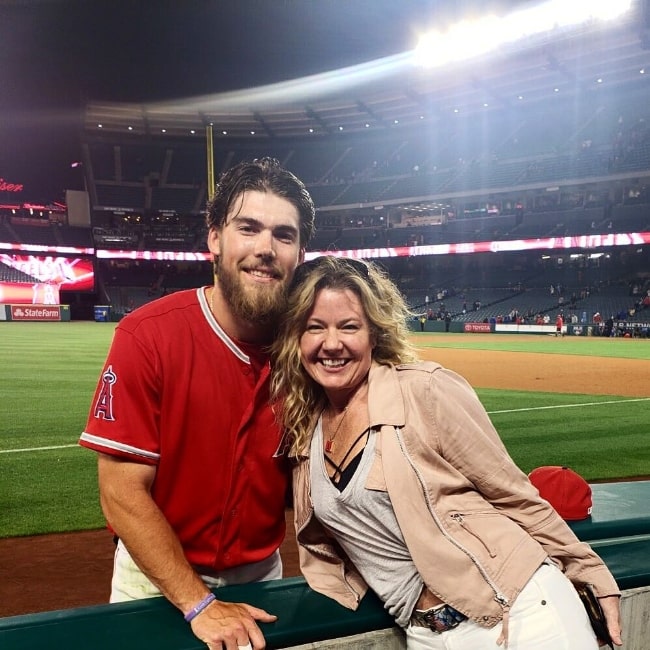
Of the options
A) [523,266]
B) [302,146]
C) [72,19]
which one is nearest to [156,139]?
[302,146]

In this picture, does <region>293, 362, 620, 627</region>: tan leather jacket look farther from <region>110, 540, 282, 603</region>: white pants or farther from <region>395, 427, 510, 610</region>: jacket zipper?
<region>110, 540, 282, 603</region>: white pants

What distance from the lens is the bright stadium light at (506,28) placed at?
3297 centimetres

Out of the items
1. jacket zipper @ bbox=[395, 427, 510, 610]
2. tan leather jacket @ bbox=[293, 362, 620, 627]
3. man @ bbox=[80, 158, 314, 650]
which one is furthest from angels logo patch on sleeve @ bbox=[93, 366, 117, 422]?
jacket zipper @ bbox=[395, 427, 510, 610]

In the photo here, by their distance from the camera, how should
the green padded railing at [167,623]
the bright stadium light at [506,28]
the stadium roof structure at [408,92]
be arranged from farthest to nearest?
the stadium roof structure at [408,92] → the bright stadium light at [506,28] → the green padded railing at [167,623]

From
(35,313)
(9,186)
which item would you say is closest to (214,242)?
(35,313)

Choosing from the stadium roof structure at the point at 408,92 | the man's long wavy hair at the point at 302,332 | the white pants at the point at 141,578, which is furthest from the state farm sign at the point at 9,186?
the man's long wavy hair at the point at 302,332

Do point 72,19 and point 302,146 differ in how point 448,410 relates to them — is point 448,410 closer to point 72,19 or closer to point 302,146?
point 72,19

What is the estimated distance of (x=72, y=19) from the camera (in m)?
33.4

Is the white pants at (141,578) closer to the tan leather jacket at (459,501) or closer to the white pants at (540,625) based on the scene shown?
the tan leather jacket at (459,501)

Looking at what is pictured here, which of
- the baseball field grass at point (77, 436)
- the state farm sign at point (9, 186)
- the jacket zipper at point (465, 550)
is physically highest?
the state farm sign at point (9, 186)

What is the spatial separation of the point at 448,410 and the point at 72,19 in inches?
1564

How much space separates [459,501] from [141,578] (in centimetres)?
128

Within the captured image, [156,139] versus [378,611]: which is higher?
[156,139]

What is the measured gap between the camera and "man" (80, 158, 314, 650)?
72.0 inches
